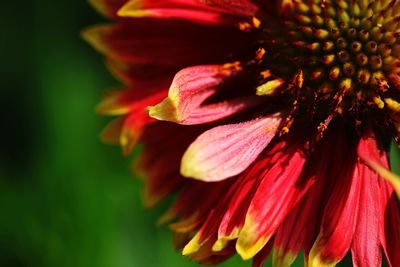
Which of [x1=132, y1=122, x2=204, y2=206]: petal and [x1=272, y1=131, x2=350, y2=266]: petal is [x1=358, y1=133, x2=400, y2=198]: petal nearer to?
[x1=272, y1=131, x2=350, y2=266]: petal

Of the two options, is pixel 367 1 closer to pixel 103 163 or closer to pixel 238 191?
pixel 238 191

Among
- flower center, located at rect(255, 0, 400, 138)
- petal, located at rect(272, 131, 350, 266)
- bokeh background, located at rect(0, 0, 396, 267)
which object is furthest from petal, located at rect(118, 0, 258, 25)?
bokeh background, located at rect(0, 0, 396, 267)

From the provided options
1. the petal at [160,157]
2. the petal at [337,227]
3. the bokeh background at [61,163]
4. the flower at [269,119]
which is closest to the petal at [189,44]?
the flower at [269,119]

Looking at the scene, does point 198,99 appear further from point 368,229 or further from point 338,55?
point 368,229

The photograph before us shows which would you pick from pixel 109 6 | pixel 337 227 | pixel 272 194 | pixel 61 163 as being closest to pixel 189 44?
pixel 109 6

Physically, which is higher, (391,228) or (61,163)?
(391,228)

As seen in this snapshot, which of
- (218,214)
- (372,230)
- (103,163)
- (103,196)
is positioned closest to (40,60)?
(103,163)
